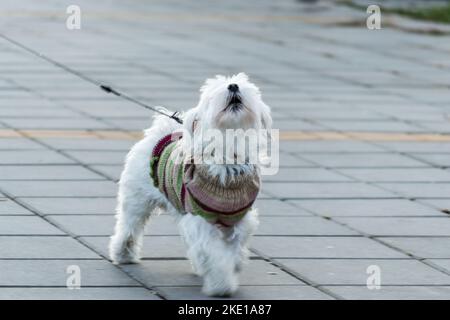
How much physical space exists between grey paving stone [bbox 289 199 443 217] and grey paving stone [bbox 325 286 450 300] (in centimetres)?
179

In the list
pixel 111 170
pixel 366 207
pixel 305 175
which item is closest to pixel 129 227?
pixel 366 207

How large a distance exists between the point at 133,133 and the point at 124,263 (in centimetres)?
413

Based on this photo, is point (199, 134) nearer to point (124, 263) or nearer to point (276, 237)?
point (124, 263)

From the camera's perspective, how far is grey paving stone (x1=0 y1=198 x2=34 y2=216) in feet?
27.9

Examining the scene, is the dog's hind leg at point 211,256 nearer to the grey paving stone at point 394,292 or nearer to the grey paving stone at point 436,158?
the grey paving stone at point 394,292

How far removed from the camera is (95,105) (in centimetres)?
1289

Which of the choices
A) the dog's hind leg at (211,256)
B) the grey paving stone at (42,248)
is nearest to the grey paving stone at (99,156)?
the grey paving stone at (42,248)

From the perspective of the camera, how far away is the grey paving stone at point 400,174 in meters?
10.1

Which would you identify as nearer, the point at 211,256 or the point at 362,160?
the point at 211,256

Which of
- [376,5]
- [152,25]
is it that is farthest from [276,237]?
[376,5]

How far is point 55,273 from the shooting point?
Result: 7141mm

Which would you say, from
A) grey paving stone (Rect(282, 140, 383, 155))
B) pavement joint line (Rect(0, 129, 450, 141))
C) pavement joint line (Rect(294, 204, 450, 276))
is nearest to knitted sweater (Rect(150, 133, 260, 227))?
pavement joint line (Rect(294, 204, 450, 276))

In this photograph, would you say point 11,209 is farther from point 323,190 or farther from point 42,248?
point 323,190

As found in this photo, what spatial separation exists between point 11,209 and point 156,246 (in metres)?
1.26
